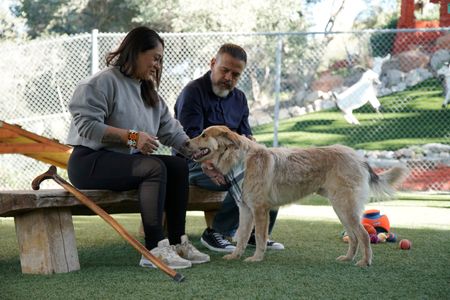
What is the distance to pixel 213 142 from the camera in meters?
4.39

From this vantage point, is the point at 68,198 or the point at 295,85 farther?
the point at 295,85

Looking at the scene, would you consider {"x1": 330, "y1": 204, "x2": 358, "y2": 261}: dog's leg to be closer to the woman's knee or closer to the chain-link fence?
the woman's knee

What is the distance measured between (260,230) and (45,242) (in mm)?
1351

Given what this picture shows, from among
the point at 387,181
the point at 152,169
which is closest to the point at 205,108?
the point at 152,169

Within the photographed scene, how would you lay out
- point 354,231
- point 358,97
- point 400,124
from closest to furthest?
1. point 354,231
2. point 400,124
3. point 358,97

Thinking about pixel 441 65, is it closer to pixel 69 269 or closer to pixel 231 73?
pixel 231 73

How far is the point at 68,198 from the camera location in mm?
3705

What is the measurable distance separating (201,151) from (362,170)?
1051 mm

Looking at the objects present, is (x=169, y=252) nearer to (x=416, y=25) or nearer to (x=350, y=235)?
(x=350, y=235)

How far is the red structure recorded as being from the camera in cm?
1343

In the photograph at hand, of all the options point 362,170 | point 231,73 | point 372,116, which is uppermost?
point 231,73

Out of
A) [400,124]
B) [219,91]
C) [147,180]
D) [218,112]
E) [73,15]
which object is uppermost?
[73,15]

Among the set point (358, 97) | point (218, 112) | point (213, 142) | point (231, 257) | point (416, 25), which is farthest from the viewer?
point (416, 25)

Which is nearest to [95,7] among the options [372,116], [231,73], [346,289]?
[372,116]
